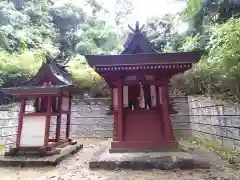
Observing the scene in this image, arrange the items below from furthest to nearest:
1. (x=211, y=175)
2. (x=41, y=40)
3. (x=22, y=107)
Result: (x=41, y=40)
(x=22, y=107)
(x=211, y=175)

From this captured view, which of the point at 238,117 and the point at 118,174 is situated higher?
the point at 238,117

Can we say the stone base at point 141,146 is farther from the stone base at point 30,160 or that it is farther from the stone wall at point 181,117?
the stone wall at point 181,117

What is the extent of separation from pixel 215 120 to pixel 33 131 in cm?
513

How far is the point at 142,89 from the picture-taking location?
6.20 meters

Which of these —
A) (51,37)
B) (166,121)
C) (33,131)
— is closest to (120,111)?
(166,121)

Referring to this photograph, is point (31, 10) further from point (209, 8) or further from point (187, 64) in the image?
point (187, 64)

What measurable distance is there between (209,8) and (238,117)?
5.29 meters

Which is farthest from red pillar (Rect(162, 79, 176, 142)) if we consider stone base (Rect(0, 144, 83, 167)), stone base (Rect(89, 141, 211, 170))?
stone base (Rect(0, 144, 83, 167))

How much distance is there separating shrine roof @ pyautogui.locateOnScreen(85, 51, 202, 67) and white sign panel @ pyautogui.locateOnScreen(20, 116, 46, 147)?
2237mm

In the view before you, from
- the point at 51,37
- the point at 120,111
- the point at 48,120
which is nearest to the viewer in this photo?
the point at 120,111

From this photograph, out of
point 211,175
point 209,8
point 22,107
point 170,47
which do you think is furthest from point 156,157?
point 170,47

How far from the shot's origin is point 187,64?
5355 millimetres

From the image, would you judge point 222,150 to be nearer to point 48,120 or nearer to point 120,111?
point 120,111

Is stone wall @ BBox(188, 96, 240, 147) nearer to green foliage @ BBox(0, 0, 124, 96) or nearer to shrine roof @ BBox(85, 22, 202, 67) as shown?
shrine roof @ BBox(85, 22, 202, 67)
